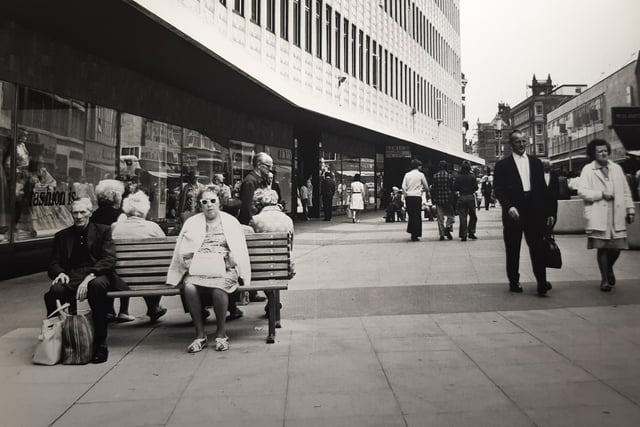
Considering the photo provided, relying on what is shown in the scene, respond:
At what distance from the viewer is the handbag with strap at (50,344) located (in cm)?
486

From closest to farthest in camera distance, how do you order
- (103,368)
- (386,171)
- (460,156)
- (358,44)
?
(103,368) < (358,44) < (386,171) < (460,156)

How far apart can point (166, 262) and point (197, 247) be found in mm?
590

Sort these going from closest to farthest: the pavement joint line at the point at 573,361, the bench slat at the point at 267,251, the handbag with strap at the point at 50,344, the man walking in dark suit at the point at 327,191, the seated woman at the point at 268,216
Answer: the pavement joint line at the point at 573,361, the handbag with strap at the point at 50,344, the bench slat at the point at 267,251, the seated woman at the point at 268,216, the man walking in dark suit at the point at 327,191

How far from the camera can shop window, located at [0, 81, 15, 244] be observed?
9633mm

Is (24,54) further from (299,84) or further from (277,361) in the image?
(299,84)

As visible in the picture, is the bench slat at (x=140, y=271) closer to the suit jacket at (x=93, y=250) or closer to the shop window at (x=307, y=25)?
the suit jacket at (x=93, y=250)

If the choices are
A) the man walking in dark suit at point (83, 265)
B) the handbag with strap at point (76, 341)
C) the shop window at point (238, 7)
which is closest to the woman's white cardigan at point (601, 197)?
the man walking in dark suit at point (83, 265)

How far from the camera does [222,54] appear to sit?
1120cm

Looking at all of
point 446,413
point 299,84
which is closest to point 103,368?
point 446,413

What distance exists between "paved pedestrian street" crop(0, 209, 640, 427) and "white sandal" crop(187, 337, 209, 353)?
5cm

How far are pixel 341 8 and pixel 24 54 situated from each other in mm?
19338

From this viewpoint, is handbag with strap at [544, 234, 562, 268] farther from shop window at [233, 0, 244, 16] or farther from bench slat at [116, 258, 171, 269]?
shop window at [233, 0, 244, 16]

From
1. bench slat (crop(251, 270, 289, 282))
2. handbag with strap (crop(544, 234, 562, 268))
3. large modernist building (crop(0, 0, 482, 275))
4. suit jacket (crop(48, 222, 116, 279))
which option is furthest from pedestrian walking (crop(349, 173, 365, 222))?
suit jacket (crop(48, 222, 116, 279))

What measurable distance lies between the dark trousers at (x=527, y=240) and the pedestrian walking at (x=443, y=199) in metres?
7.19
